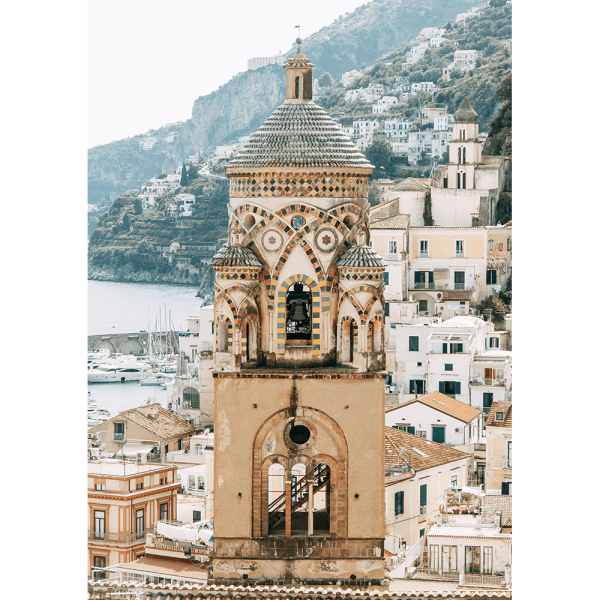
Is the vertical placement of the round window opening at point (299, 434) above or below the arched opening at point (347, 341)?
below

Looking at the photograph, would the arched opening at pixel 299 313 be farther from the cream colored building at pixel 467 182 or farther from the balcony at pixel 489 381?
the cream colored building at pixel 467 182

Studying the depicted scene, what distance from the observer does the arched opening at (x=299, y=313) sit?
485 inches

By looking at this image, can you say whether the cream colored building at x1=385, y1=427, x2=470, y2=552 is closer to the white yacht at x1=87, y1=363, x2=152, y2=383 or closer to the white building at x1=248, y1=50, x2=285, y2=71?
the white yacht at x1=87, y1=363, x2=152, y2=383

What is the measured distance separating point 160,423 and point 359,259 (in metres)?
29.8

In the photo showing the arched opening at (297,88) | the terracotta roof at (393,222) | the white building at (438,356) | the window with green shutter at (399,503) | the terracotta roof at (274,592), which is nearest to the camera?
the terracotta roof at (274,592)

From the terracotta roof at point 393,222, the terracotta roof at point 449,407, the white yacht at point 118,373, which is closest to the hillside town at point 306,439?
the terracotta roof at point 449,407

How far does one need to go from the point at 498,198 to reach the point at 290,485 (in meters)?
54.9

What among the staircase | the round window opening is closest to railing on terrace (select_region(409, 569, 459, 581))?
the staircase

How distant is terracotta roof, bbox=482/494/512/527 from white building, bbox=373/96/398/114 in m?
104

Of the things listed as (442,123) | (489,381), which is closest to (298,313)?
(489,381)

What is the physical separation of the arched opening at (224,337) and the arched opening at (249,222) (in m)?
0.87

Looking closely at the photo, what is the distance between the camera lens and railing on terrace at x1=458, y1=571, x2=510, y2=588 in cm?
1935

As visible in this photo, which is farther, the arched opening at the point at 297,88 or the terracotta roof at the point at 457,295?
the terracotta roof at the point at 457,295
